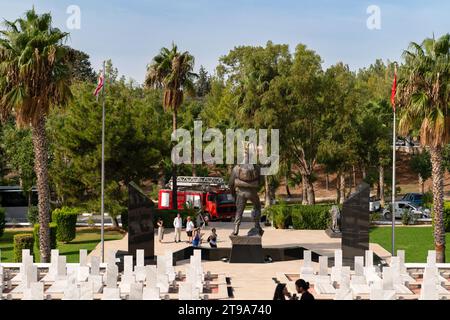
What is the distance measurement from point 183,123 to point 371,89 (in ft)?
136

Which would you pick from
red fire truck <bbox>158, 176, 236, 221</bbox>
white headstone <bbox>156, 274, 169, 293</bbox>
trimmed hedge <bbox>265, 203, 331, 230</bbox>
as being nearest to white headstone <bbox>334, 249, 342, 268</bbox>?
white headstone <bbox>156, 274, 169, 293</bbox>

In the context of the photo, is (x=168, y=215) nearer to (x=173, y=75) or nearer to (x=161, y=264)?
(x=173, y=75)

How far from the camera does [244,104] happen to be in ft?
154

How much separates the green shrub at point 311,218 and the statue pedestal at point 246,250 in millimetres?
13744

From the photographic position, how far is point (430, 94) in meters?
26.6

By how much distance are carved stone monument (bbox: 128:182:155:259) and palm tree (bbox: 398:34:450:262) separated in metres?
10.2

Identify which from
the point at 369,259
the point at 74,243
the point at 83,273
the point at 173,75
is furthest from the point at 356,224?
the point at 173,75

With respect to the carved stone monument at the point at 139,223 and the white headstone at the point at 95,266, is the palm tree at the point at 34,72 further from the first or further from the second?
the white headstone at the point at 95,266

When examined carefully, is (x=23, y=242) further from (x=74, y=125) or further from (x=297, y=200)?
(x=297, y=200)

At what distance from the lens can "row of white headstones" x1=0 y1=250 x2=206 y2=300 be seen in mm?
18047

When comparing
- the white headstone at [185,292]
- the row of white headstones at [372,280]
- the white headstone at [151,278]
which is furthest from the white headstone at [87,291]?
the row of white headstones at [372,280]

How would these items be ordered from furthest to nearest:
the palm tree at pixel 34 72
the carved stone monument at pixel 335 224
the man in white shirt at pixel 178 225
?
the carved stone monument at pixel 335 224, the man in white shirt at pixel 178 225, the palm tree at pixel 34 72

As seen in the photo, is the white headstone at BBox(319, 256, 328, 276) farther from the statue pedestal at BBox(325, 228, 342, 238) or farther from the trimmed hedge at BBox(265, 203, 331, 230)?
the trimmed hedge at BBox(265, 203, 331, 230)

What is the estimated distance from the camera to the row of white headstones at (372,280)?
18438 mm
